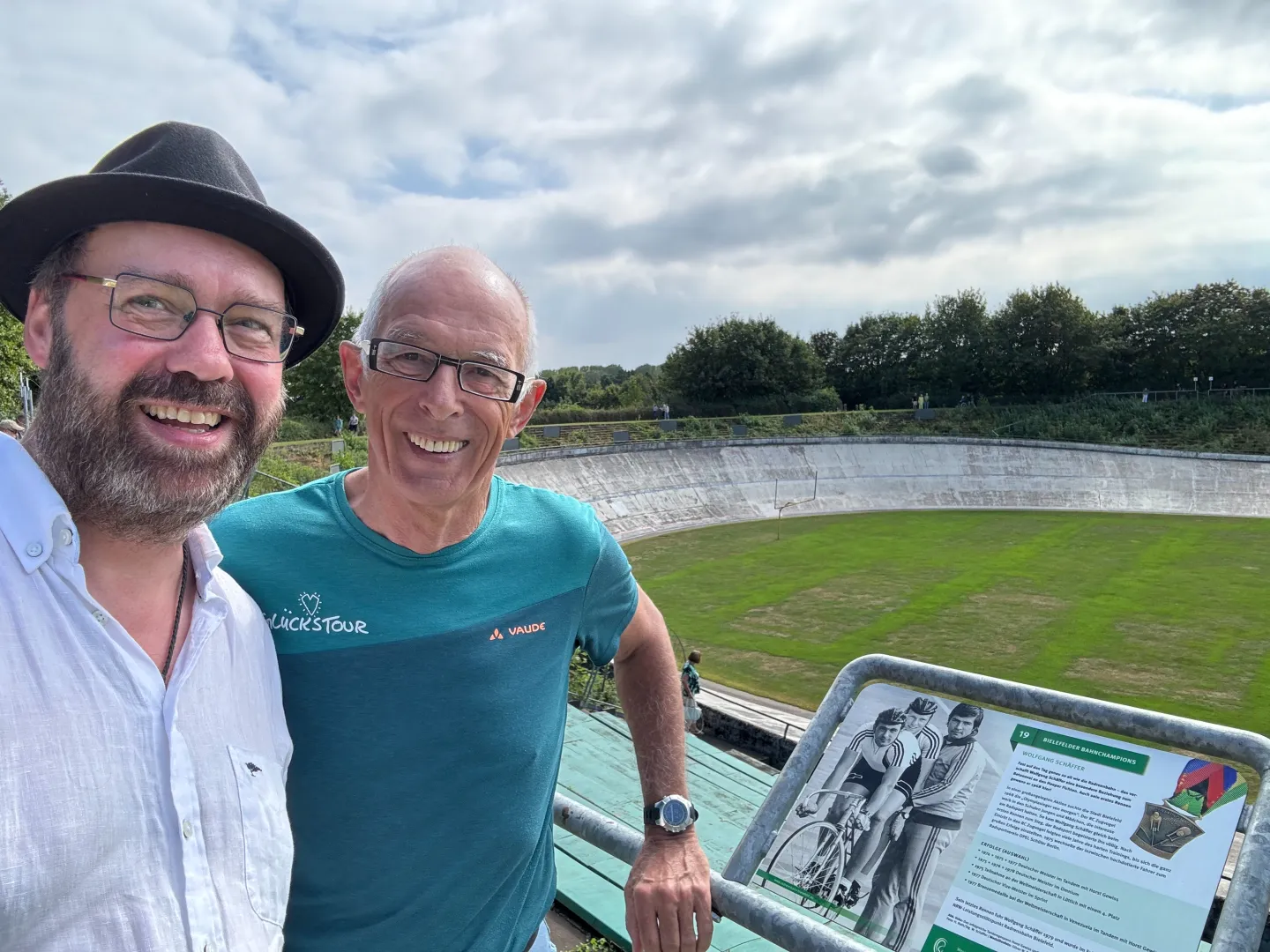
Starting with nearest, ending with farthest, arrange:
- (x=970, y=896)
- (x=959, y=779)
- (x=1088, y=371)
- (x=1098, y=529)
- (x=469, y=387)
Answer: (x=970, y=896)
(x=959, y=779)
(x=469, y=387)
(x=1098, y=529)
(x=1088, y=371)

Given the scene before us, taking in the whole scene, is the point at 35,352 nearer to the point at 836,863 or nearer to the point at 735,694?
the point at 836,863

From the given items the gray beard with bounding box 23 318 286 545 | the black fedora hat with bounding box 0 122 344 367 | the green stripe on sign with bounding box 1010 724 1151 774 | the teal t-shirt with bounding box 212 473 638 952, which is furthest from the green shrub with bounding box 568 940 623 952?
the black fedora hat with bounding box 0 122 344 367

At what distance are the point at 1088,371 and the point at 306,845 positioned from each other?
61.9 meters

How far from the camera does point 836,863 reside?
2289mm

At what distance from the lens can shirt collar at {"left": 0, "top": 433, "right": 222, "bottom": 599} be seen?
1.53 metres

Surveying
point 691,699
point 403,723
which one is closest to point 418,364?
point 403,723

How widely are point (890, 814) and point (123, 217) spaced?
2.51 m

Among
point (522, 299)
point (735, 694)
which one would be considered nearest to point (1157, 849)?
point (522, 299)

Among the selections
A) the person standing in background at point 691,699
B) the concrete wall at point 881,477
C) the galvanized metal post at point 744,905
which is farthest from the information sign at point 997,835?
the concrete wall at point 881,477

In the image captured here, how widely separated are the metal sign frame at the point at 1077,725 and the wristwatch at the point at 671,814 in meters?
0.19

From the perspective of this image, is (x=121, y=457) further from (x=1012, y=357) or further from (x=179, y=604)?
(x=1012, y=357)

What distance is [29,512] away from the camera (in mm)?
1557

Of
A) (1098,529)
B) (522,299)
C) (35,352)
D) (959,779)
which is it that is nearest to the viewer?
(35,352)

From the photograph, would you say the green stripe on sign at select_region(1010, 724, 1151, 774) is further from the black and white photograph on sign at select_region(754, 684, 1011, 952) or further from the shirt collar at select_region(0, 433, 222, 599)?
the shirt collar at select_region(0, 433, 222, 599)
